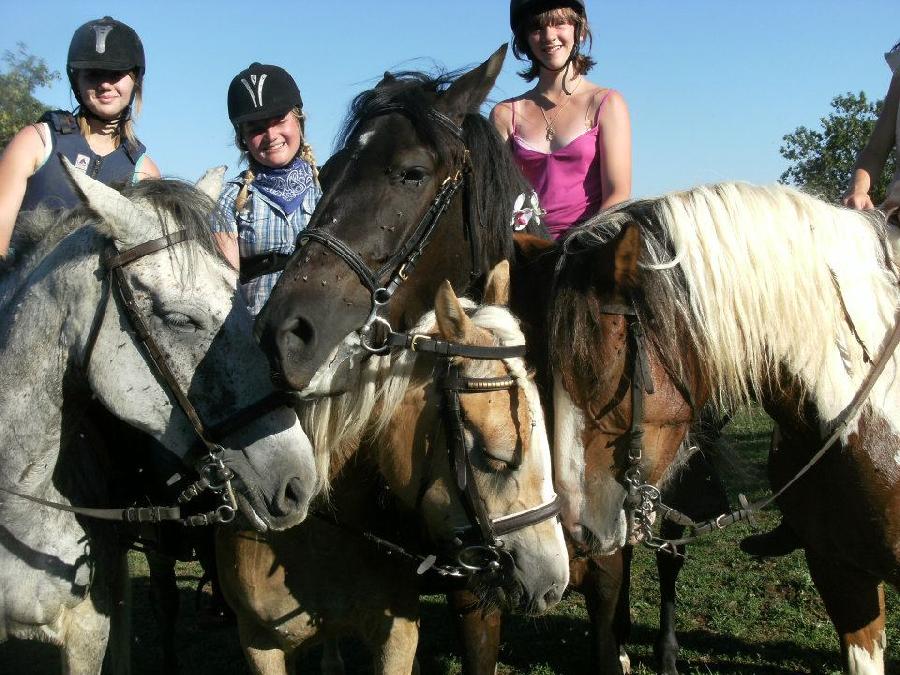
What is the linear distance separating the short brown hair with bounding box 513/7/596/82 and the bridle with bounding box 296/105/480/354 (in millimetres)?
1208

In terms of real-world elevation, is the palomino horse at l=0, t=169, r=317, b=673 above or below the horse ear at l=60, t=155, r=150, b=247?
below

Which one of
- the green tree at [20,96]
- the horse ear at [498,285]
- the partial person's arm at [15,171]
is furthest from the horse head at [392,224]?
the green tree at [20,96]

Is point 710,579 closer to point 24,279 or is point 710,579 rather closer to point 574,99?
point 574,99

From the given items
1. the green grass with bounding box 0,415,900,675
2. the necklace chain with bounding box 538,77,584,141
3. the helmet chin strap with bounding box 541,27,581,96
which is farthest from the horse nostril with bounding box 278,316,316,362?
Result: the green grass with bounding box 0,415,900,675

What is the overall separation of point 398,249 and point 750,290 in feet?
4.00

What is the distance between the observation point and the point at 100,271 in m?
2.54

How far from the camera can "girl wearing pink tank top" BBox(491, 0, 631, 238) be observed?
12.5 feet

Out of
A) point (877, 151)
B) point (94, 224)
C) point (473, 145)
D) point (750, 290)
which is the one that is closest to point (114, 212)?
point (94, 224)

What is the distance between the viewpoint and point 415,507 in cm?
287

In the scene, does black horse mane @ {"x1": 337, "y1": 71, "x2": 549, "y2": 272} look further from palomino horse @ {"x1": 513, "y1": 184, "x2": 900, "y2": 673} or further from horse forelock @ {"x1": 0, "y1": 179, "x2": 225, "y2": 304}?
horse forelock @ {"x1": 0, "y1": 179, "x2": 225, "y2": 304}

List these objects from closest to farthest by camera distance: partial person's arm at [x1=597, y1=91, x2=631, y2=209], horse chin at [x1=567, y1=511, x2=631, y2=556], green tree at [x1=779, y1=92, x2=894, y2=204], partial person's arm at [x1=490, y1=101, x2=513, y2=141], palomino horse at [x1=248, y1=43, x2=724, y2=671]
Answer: palomino horse at [x1=248, y1=43, x2=724, y2=671] < horse chin at [x1=567, y1=511, x2=631, y2=556] < partial person's arm at [x1=597, y1=91, x2=631, y2=209] < partial person's arm at [x1=490, y1=101, x2=513, y2=141] < green tree at [x1=779, y1=92, x2=894, y2=204]

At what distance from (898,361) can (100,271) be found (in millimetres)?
2796

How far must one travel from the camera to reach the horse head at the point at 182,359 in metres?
2.49

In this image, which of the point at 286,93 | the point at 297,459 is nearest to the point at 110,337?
the point at 297,459
